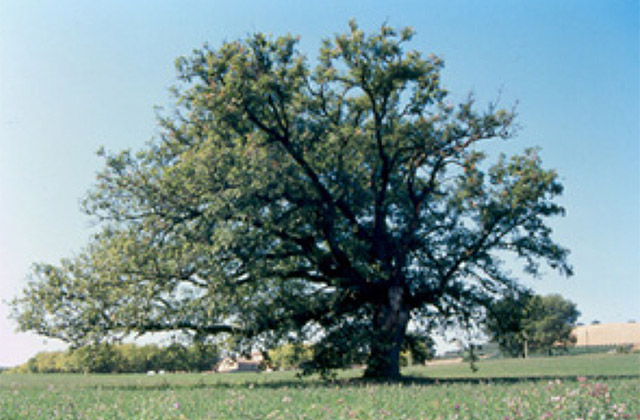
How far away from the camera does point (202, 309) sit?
21.1m

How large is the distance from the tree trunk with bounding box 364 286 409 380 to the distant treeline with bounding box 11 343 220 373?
18.9 feet

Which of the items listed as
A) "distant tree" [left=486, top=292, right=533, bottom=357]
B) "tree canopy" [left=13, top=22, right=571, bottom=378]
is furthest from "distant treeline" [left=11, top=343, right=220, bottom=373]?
"distant tree" [left=486, top=292, right=533, bottom=357]

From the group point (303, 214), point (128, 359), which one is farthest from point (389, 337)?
point (128, 359)

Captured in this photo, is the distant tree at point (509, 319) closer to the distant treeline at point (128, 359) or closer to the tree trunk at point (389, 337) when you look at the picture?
the tree trunk at point (389, 337)

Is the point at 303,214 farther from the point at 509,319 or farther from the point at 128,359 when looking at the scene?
the point at 128,359

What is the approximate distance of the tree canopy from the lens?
69.0ft

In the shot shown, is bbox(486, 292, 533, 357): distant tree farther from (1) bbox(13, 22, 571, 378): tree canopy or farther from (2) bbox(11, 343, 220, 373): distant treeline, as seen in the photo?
(2) bbox(11, 343, 220, 373): distant treeline

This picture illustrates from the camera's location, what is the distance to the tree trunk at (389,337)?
22438mm

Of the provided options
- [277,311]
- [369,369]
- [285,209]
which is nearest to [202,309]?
[277,311]

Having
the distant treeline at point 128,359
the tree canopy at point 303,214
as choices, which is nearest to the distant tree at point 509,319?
the tree canopy at point 303,214

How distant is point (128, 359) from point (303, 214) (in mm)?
33873

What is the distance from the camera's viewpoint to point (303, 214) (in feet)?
73.4

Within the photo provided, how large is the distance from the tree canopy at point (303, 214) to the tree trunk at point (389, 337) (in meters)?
0.06

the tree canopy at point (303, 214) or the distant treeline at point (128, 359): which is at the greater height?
the tree canopy at point (303, 214)
